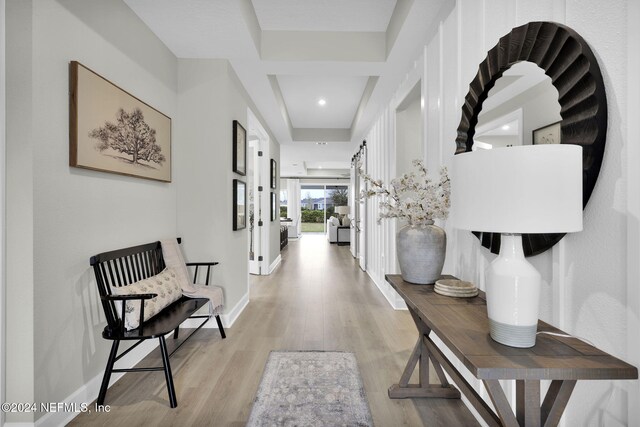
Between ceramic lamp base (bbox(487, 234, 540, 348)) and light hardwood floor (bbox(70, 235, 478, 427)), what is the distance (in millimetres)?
1075

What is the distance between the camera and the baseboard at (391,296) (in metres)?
3.71

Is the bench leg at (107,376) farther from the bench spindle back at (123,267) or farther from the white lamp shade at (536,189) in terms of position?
the white lamp shade at (536,189)

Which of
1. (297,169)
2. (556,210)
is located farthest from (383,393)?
(297,169)

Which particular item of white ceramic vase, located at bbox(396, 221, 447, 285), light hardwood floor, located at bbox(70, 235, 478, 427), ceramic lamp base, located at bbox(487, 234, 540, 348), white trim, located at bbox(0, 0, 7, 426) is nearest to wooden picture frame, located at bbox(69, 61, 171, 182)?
white trim, located at bbox(0, 0, 7, 426)

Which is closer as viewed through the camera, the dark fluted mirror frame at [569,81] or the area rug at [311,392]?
the dark fluted mirror frame at [569,81]

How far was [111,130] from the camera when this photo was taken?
2.13 meters

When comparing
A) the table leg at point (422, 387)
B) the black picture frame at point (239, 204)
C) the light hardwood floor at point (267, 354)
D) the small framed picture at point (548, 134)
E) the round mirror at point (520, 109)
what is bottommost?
the light hardwood floor at point (267, 354)

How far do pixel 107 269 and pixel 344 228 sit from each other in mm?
8339

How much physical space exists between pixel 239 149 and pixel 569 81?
115 inches

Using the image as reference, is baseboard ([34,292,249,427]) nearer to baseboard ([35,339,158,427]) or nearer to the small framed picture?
baseboard ([35,339,158,427])

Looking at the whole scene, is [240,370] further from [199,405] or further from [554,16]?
[554,16]

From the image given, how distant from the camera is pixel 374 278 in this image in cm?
504

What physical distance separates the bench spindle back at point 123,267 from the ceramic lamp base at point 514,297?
2046 millimetres

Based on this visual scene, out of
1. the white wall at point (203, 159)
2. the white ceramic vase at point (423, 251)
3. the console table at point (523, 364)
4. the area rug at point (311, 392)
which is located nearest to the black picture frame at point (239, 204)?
the white wall at point (203, 159)
